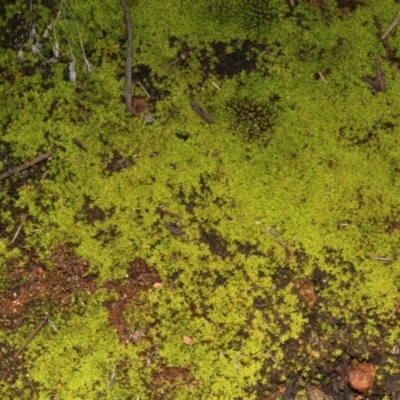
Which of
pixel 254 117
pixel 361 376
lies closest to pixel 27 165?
pixel 254 117

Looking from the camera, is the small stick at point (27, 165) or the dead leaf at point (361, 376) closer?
the dead leaf at point (361, 376)

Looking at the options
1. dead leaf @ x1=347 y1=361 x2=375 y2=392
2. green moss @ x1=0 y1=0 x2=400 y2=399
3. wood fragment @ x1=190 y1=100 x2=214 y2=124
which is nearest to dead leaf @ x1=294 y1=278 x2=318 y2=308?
green moss @ x1=0 y1=0 x2=400 y2=399

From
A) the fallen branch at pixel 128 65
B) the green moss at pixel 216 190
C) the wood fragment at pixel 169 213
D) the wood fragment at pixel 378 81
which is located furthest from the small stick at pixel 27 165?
the wood fragment at pixel 378 81

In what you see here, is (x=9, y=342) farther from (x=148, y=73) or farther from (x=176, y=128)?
(x=148, y=73)

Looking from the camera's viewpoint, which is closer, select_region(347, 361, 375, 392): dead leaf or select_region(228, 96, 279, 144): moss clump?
select_region(347, 361, 375, 392): dead leaf

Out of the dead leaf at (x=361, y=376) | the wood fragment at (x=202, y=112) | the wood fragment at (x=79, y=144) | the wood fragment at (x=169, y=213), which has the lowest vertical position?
the dead leaf at (x=361, y=376)

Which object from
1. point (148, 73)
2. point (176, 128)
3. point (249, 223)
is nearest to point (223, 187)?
point (249, 223)

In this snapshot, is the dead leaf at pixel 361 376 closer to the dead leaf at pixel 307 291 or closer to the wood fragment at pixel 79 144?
the dead leaf at pixel 307 291

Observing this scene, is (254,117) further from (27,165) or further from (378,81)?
(27,165)

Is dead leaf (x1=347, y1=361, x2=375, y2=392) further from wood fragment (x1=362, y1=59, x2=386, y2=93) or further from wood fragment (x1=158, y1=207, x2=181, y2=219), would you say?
wood fragment (x1=362, y1=59, x2=386, y2=93)
